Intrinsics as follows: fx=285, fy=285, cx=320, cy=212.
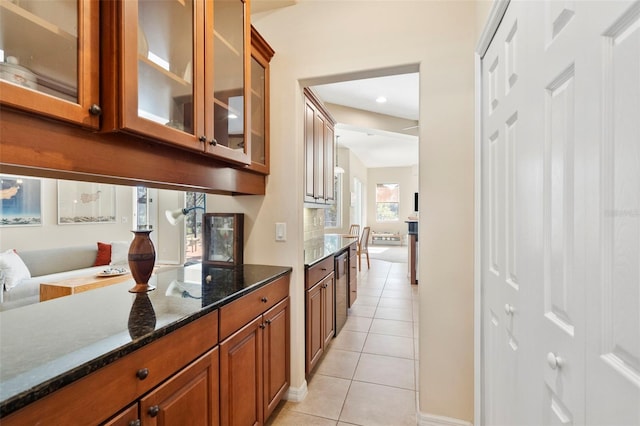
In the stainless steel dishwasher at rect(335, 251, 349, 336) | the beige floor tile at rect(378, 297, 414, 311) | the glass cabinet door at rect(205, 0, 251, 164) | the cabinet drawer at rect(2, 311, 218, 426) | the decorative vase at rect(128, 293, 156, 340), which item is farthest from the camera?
the beige floor tile at rect(378, 297, 414, 311)

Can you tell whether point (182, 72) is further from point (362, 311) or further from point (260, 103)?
point (362, 311)

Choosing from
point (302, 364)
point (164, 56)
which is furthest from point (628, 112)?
point (302, 364)

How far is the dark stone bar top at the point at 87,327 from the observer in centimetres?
68

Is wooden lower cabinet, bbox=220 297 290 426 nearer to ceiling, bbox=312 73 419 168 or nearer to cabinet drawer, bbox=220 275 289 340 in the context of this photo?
cabinet drawer, bbox=220 275 289 340

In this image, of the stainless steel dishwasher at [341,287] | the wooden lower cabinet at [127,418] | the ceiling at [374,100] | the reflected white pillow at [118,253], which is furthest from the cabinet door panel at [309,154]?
the reflected white pillow at [118,253]

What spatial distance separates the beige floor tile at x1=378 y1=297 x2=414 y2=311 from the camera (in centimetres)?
402

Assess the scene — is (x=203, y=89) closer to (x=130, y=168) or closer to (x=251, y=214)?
(x=130, y=168)

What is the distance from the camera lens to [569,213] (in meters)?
Answer: 0.73

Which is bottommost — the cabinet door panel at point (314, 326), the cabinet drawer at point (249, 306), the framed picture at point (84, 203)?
the cabinet door panel at point (314, 326)

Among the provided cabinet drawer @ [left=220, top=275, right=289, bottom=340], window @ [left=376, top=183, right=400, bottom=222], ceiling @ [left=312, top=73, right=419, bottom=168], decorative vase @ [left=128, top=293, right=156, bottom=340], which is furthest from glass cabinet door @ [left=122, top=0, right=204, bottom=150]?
Answer: window @ [left=376, top=183, right=400, bottom=222]

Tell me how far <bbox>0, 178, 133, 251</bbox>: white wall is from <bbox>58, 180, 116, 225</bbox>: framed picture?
64 mm

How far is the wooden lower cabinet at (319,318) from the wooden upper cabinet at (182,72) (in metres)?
1.25

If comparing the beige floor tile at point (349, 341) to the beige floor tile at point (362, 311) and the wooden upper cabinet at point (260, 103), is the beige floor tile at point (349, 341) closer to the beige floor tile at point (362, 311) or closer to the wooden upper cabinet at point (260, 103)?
the beige floor tile at point (362, 311)

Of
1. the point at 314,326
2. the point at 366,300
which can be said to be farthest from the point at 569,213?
the point at 366,300
